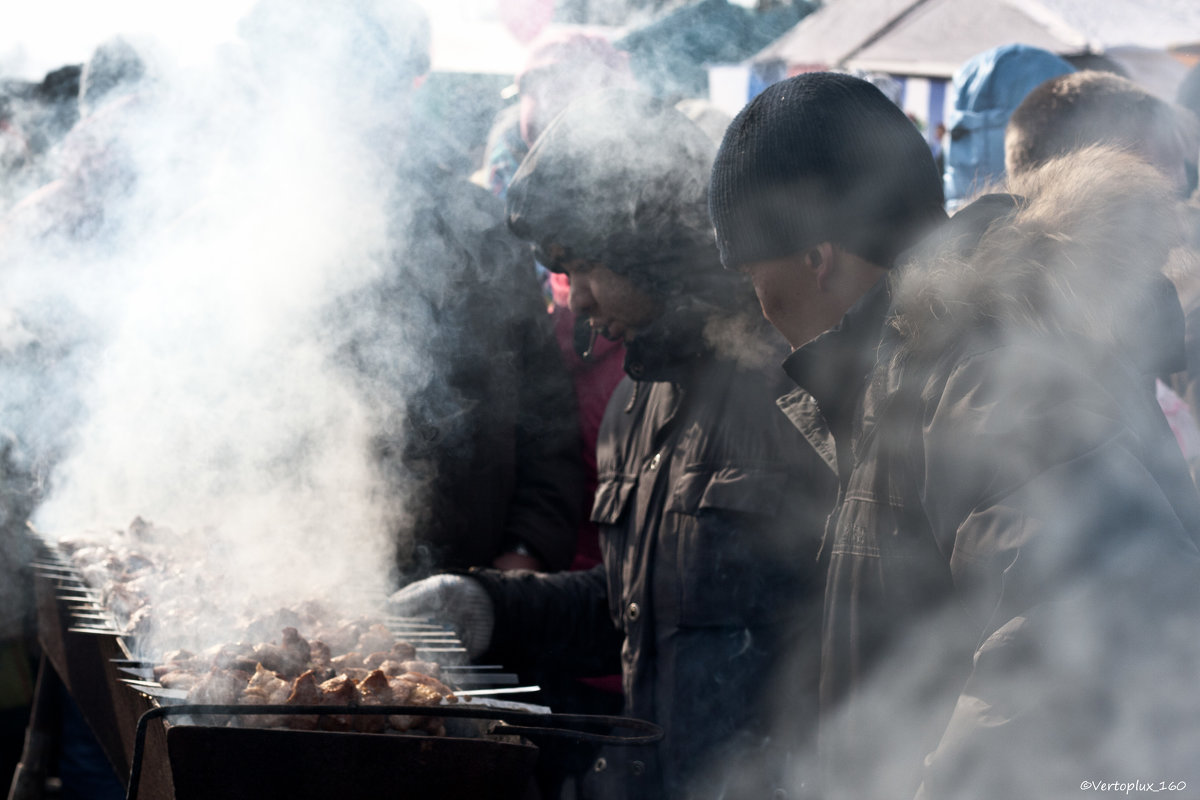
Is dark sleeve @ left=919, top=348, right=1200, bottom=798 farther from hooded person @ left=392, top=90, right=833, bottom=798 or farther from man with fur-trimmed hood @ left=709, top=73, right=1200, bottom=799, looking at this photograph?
hooded person @ left=392, top=90, right=833, bottom=798

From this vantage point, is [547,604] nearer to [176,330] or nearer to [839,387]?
[839,387]

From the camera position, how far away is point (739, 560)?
2500 mm

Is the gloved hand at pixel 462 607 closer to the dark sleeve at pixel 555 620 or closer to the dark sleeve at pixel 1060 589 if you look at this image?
the dark sleeve at pixel 555 620

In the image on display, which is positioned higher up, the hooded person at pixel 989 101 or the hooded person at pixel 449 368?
the hooded person at pixel 989 101

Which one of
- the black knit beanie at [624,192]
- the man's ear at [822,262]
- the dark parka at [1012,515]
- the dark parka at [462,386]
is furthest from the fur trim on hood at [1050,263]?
the dark parka at [462,386]

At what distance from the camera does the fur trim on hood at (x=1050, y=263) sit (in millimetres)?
1447

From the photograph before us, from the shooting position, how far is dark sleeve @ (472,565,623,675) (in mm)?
2957

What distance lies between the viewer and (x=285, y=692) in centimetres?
221

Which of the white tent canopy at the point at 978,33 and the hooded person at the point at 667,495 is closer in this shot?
the hooded person at the point at 667,495

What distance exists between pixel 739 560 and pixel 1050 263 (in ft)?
4.01

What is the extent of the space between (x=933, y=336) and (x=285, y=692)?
5.20 ft

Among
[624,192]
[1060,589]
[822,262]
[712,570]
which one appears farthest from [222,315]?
[1060,589]

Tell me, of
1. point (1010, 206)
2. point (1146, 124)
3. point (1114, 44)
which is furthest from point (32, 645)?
point (1114, 44)

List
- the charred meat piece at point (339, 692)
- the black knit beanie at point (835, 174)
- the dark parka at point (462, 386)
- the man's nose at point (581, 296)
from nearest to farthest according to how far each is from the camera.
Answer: the black knit beanie at point (835, 174)
the charred meat piece at point (339, 692)
the man's nose at point (581, 296)
the dark parka at point (462, 386)
